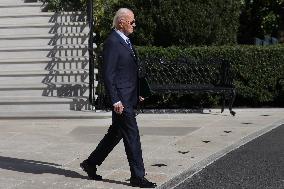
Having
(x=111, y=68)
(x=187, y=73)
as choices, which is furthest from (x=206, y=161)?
(x=187, y=73)

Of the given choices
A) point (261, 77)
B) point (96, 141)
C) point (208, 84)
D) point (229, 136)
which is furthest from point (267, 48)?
point (96, 141)

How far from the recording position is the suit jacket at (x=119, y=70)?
6109 millimetres

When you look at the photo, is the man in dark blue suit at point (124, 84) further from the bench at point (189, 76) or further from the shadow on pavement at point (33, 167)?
the bench at point (189, 76)

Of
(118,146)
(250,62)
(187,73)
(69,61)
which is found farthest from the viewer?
(69,61)

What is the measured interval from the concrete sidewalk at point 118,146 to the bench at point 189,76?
1.76ft

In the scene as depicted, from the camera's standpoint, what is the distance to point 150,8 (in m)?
13.9

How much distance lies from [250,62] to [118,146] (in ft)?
17.2

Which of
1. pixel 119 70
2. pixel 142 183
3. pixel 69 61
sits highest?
pixel 119 70

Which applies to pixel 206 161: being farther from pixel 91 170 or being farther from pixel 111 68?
pixel 111 68

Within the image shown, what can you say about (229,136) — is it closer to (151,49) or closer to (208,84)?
(208,84)

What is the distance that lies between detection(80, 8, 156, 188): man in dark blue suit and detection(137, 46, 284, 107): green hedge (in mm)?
6834

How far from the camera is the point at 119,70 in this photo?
6.20 m

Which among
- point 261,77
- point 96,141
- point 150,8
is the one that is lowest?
point 96,141

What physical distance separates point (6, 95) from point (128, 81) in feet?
22.8
